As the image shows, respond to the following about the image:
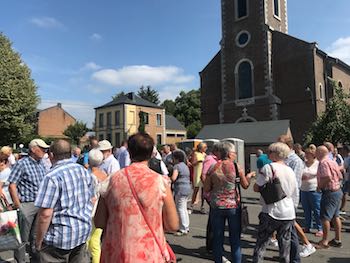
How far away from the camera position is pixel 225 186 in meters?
5.13

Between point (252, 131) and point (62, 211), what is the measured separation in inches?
1093

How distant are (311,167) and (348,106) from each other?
2093 cm

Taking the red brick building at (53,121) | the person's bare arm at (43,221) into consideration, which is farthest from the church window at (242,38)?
the red brick building at (53,121)

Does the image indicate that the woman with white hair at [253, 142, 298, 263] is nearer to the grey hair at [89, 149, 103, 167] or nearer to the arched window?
the grey hair at [89, 149, 103, 167]

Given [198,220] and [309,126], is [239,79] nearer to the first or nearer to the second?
[309,126]

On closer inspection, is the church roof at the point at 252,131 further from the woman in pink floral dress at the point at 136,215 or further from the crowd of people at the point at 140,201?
the woman in pink floral dress at the point at 136,215

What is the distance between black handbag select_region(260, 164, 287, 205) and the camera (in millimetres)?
4879

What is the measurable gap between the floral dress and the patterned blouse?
92.4 inches

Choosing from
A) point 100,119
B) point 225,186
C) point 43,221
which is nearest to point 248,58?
point 225,186

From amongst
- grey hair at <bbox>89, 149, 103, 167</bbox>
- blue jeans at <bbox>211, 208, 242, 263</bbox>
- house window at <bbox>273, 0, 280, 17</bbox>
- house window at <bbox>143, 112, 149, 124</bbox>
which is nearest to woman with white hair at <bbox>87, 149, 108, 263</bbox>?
grey hair at <bbox>89, 149, 103, 167</bbox>

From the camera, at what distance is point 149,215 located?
284 cm

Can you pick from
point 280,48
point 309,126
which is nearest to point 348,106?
point 309,126

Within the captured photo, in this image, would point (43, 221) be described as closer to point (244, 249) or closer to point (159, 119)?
point (244, 249)

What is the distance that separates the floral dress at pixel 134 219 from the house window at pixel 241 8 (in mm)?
34998
